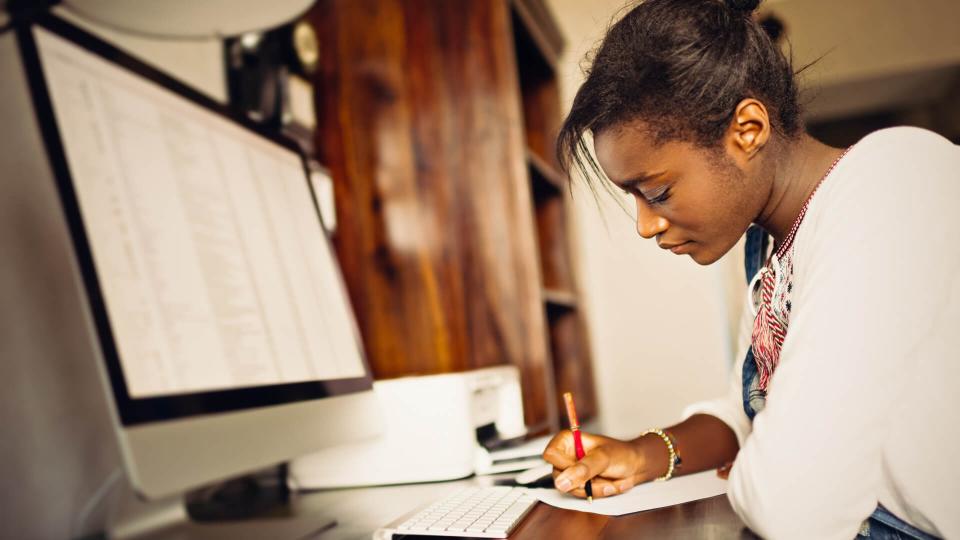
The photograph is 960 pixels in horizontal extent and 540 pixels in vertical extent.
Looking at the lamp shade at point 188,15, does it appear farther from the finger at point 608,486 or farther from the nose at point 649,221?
the finger at point 608,486

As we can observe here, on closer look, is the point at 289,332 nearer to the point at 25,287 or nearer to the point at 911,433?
the point at 25,287

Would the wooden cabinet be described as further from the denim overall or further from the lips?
the lips

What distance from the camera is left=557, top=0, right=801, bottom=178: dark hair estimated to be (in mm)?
825

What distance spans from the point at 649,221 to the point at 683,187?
7 centimetres

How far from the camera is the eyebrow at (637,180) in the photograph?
86 cm

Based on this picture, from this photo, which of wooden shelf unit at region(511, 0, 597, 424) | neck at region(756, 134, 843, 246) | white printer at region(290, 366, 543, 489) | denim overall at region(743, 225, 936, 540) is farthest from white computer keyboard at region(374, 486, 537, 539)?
wooden shelf unit at region(511, 0, 597, 424)

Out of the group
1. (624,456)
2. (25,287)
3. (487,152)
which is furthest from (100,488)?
(487,152)

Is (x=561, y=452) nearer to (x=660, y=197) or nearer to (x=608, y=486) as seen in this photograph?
(x=608, y=486)

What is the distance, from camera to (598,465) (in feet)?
3.00

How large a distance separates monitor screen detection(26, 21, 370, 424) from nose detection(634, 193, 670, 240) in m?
0.47

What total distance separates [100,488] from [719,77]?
0.98 meters

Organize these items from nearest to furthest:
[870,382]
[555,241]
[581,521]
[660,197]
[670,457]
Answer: [870,382] → [581,521] → [660,197] → [670,457] → [555,241]

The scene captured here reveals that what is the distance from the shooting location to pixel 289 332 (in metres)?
0.97

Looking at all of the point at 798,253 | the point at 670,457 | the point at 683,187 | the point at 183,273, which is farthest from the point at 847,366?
the point at 183,273
